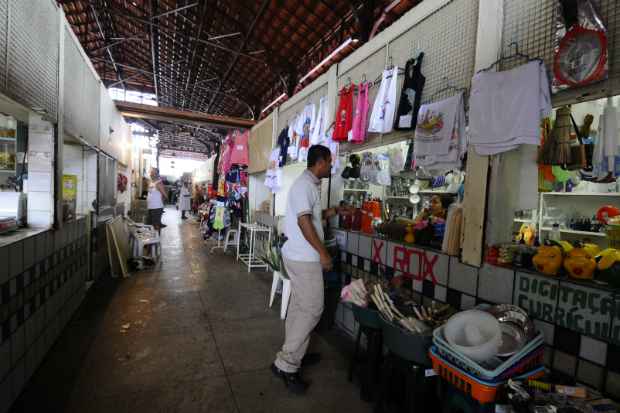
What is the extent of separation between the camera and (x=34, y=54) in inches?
95.8

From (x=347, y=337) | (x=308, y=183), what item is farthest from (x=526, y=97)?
(x=347, y=337)

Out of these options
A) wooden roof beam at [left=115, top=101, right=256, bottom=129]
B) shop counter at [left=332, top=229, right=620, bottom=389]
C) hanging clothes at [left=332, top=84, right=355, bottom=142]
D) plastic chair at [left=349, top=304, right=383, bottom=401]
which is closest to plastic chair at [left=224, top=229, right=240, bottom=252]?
wooden roof beam at [left=115, top=101, right=256, bottom=129]

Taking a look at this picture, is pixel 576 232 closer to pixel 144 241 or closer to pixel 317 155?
pixel 317 155

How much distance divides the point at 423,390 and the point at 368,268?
1411mm

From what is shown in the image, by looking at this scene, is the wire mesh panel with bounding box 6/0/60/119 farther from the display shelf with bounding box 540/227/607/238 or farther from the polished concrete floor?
the display shelf with bounding box 540/227/607/238

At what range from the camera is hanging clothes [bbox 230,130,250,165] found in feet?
25.6

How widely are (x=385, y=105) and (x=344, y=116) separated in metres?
0.66

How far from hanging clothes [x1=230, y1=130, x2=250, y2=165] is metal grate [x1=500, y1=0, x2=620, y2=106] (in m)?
6.38

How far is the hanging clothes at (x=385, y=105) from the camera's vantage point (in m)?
2.84

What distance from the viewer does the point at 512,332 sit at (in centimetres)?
164

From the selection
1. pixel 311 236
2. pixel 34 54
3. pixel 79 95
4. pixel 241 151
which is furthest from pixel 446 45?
pixel 241 151

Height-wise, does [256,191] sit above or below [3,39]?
below

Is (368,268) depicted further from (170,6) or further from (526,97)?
(170,6)

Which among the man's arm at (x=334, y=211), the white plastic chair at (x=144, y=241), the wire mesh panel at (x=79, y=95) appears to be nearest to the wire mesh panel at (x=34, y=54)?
the wire mesh panel at (x=79, y=95)
